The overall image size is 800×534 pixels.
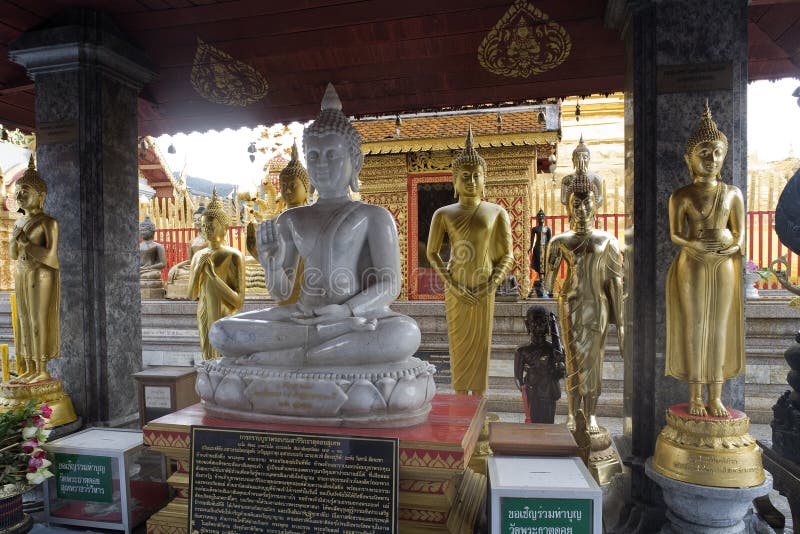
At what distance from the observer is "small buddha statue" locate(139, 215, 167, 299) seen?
8688 millimetres

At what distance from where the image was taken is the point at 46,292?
12.0ft

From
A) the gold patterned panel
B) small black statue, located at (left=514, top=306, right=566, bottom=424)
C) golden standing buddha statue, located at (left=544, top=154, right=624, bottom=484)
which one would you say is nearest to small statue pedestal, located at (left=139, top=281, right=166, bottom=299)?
the gold patterned panel

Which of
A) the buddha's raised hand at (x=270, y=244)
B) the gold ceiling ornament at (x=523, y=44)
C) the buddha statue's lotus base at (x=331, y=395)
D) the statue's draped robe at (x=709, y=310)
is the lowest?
the buddha statue's lotus base at (x=331, y=395)

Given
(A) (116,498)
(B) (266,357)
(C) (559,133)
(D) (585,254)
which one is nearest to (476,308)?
(D) (585,254)

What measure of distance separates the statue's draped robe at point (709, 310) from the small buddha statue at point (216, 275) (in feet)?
10.2

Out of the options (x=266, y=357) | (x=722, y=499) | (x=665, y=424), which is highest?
(x=266, y=357)

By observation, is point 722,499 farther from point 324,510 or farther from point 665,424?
point 324,510

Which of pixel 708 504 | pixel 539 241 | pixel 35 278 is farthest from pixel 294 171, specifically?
pixel 539 241

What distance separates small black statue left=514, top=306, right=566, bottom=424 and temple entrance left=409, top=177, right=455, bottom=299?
4.73 metres

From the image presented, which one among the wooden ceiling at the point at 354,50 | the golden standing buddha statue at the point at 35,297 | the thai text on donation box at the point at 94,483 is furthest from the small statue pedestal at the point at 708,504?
the golden standing buddha statue at the point at 35,297

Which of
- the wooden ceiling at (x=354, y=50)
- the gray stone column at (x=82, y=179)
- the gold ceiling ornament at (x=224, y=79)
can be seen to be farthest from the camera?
the gold ceiling ornament at (x=224, y=79)

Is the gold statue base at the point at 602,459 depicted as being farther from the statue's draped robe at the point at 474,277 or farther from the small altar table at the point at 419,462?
the small altar table at the point at 419,462

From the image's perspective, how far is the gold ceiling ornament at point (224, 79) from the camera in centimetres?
436

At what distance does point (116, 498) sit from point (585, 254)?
3212 mm
